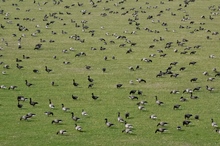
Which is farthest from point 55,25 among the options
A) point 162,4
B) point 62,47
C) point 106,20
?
point 162,4

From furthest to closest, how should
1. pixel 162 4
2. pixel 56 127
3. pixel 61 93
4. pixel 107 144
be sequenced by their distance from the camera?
1. pixel 162 4
2. pixel 61 93
3. pixel 56 127
4. pixel 107 144

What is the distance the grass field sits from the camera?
34375 millimetres

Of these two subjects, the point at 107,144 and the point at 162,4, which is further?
the point at 162,4

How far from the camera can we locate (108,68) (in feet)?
175

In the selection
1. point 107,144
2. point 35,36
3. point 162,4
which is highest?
point 162,4

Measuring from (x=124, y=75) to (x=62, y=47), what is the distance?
14.8 m

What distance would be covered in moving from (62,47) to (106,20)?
2109 centimetres

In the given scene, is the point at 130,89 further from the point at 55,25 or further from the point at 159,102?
the point at 55,25

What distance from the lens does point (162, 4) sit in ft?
321

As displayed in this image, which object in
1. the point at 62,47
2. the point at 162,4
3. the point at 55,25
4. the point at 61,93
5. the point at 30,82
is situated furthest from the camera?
the point at 162,4

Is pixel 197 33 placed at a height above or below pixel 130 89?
above

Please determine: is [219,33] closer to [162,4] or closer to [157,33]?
[157,33]

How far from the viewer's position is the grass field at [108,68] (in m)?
34.4

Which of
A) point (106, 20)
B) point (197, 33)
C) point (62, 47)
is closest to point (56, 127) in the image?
point (62, 47)
